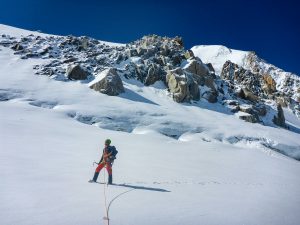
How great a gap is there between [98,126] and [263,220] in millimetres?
21806

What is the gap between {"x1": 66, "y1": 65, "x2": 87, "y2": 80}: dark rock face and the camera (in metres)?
42.0

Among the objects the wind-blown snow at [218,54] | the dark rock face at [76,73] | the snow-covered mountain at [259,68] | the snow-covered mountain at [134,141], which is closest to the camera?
the snow-covered mountain at [134,141]

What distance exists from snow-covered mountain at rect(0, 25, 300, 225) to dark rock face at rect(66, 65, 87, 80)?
0.44 ft

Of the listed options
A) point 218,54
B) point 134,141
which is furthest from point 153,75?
point 218,54

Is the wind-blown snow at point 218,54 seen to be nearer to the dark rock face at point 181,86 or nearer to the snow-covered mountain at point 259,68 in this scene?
the snow-covered mountain at point 259,68

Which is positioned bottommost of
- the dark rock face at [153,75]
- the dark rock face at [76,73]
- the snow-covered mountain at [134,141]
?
the snow-covered mountain at [134,141]

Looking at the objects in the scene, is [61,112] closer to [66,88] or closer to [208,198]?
[66,88]

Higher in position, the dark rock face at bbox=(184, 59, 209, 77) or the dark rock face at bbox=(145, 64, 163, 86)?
the dark rock face at bbox=(184, 59, 209, 77)

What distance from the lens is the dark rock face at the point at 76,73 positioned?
138 ft

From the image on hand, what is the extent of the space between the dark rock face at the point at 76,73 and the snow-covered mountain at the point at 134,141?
0.13 metres

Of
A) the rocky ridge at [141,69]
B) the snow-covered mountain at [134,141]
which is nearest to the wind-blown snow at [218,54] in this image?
the rocky ridge at [141,69]

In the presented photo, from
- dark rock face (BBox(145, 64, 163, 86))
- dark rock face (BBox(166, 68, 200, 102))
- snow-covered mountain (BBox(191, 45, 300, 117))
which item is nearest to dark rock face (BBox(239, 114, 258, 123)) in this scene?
dark rock face (BBox(166, 68, 200, 102))

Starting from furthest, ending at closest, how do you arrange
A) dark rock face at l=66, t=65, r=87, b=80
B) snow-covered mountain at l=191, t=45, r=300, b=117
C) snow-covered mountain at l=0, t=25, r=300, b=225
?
snow-covered mountain at l=191, t=45, r=300, b=117, dark rock face at l=66, t=65, r=87, b=80, snow-covered mountain at l=0, t=25, r=300, b=225

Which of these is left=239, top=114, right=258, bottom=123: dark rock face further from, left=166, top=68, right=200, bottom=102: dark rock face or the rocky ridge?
left=166, top=68, right=200, bottom=102: dark rock face
